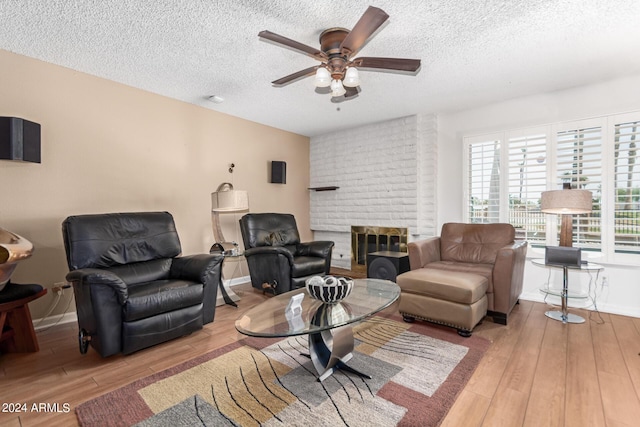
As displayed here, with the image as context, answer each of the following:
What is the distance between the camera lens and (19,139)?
2.46m

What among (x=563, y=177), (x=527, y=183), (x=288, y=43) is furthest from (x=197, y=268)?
(x=563, y=177)

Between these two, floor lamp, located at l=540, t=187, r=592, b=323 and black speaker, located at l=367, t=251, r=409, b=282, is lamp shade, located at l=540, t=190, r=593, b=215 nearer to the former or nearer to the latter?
floor lamp, located at l=540, t=187, r=592, b=323

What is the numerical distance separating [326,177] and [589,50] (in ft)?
11.6

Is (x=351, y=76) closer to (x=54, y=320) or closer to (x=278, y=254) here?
(x=278, y=254)

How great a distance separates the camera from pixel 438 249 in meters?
3.50

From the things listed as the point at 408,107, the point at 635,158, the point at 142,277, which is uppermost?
the point at 408,107

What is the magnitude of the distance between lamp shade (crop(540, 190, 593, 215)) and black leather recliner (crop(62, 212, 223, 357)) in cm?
312

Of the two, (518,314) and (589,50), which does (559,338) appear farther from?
(589,50)

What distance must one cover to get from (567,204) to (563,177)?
Answer: 2.37ft

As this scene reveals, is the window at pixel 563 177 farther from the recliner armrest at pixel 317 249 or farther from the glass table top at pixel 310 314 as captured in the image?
the glass table top at pixel 310 314

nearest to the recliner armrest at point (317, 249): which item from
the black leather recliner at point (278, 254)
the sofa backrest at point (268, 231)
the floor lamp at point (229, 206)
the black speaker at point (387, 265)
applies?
the black leather recliner at point (278, 254)

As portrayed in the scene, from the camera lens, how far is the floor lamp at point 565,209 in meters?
2.73

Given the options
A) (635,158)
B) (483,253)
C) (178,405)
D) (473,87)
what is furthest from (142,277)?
(635,158)

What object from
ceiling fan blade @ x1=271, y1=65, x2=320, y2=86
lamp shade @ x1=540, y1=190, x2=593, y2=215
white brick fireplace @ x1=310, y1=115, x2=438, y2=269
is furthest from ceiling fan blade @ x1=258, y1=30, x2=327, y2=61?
white brick fireplace @ x1=310, y1=115, x2=438, y2=269
